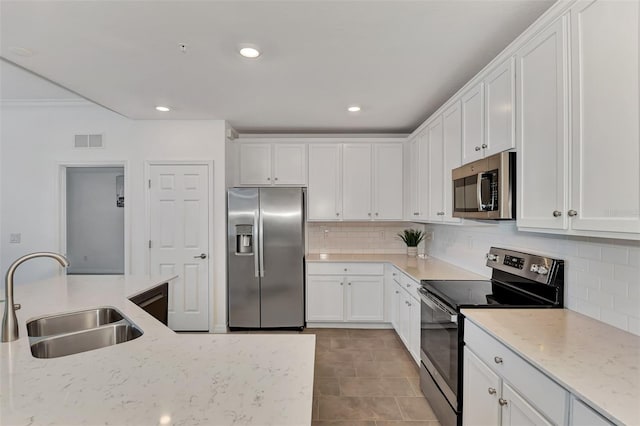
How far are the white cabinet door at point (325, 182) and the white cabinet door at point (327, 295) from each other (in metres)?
0.79

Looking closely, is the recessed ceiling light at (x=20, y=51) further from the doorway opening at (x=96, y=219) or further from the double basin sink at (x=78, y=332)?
the doorway opening at (x=96, y=219)

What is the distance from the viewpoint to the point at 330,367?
9.87 feet

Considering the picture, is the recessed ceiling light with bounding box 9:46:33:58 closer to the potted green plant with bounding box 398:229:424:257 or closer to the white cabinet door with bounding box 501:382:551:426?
the white cabinet door with bounding box 501:382:551:426

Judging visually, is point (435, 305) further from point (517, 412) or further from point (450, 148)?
point (450, 148)

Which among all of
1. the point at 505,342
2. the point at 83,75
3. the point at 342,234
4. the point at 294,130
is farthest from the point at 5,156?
the point at 505,342

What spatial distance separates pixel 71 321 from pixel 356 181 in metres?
3.17

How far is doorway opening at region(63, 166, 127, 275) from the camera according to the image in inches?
257

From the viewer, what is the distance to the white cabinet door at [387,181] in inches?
164

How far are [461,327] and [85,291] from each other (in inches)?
97.7

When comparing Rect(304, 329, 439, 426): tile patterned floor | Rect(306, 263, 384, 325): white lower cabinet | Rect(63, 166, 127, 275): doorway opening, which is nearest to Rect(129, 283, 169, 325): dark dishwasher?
Rect(304, 329, 439, 426): tile patterned floor

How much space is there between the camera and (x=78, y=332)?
158 cm

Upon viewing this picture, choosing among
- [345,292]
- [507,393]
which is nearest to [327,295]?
[345,292]

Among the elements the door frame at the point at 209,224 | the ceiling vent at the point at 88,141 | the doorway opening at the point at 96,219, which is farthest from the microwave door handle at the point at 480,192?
the doorway opening at the point at 96,219

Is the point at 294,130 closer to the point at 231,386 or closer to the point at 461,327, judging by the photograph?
the point at 461,327
